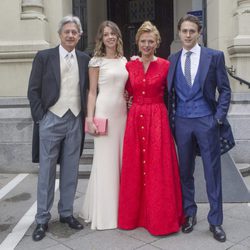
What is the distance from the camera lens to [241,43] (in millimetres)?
6961

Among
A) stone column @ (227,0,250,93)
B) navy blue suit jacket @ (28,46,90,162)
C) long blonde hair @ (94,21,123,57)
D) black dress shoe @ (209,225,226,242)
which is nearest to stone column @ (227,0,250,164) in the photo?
stone column @ (227,0,250,93)

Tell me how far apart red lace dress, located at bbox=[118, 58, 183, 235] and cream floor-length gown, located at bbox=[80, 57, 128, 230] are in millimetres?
104

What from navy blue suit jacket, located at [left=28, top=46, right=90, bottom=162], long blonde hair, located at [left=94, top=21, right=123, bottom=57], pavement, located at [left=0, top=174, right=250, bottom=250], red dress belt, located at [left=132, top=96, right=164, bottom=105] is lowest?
pavement, located at [left=0, top=174, right=250, bottom=250]

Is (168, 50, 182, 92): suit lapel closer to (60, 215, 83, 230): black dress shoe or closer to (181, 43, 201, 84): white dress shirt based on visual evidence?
(181, 43, 201, 84): white dress shirt

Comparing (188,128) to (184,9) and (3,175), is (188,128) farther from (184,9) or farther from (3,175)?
(184,9)

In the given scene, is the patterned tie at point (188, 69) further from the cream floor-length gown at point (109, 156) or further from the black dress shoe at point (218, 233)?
the black dress shoe at point (218, 233)

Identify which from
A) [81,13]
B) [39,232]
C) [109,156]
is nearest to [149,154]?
[109,156]

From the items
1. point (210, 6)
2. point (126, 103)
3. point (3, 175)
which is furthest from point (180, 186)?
point (210, 6)

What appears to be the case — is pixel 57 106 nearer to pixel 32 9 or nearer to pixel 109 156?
pixel 109 156

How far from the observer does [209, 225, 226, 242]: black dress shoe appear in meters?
3.95

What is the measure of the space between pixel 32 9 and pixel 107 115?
3830 millimetres

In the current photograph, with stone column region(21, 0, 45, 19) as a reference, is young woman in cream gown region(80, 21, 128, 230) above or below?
below

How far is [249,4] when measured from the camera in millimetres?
6949

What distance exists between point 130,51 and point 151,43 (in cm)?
A: 668
